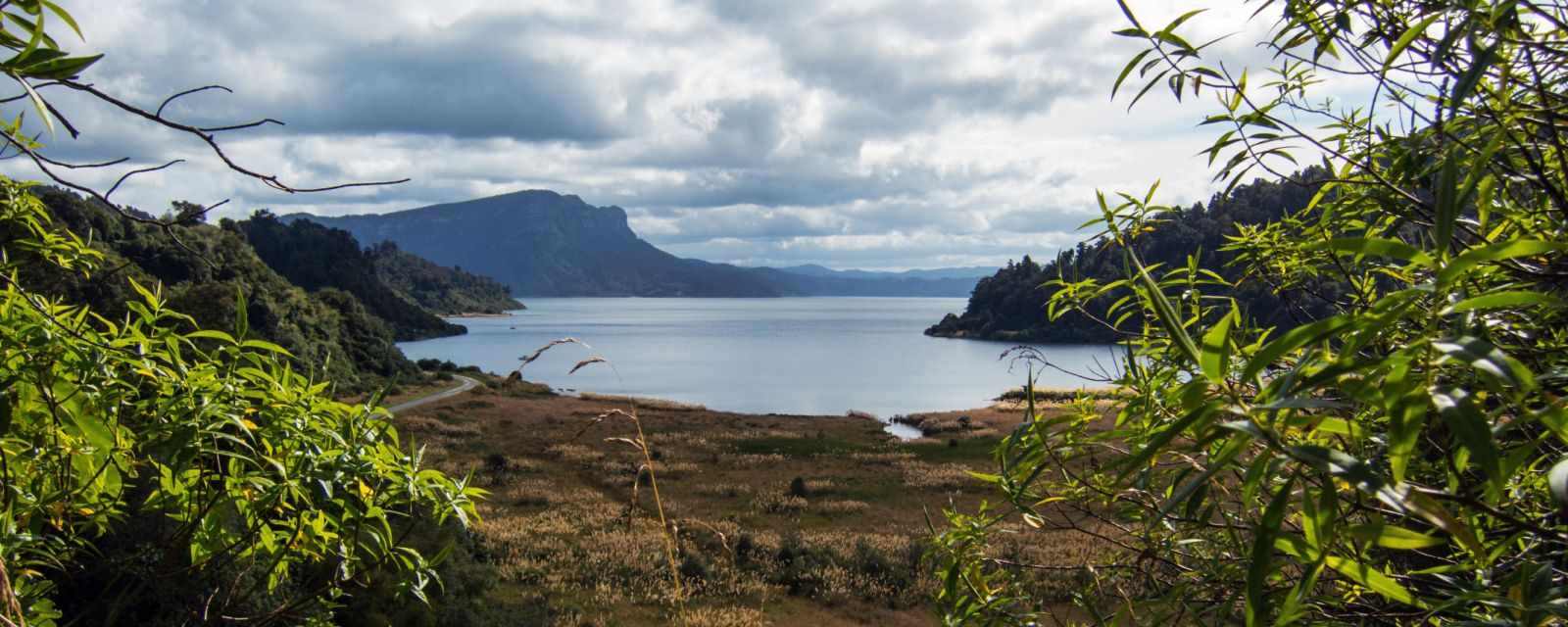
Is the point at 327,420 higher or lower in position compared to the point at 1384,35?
lower

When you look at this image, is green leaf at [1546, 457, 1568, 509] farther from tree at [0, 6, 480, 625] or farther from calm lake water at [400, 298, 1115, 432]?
calm lake water at [400, 298, 1115, 432]

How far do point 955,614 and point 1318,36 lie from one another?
2348 millimetres

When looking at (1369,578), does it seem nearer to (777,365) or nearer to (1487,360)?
(1487,360)

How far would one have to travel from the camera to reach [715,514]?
79.6 ft

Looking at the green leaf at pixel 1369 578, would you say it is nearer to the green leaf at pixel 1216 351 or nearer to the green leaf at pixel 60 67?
the green leaf at pixel 1216 351

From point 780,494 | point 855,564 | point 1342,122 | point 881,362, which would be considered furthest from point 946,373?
point 1342,122

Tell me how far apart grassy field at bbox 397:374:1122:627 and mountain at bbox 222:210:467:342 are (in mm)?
88429

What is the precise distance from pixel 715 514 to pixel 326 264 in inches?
4903

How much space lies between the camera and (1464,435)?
0.97 meters

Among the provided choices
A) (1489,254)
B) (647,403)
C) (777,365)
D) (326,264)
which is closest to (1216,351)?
(1489,254)

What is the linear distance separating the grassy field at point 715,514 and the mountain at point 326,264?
88429 mm

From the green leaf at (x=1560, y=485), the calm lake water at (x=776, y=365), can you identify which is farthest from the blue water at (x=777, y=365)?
the green leaf at (x=1560, y=485)

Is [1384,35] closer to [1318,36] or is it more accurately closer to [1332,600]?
[1318,36]

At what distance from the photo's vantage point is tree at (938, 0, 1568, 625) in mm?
1104
